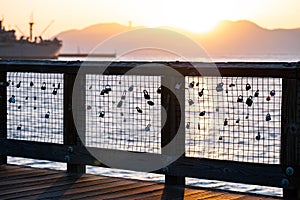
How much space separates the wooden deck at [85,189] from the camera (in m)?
5.52

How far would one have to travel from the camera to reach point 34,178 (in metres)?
6.25

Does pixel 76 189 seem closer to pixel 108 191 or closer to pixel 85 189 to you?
pixel 85 189

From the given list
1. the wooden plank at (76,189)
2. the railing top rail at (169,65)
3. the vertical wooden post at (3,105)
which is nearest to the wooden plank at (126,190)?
the wooden plank at (76,189)

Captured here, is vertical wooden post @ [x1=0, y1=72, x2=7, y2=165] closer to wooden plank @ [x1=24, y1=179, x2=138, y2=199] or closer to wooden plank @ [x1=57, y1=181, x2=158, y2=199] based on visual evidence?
wooden plank @ [x1=24, y1=179, x2=138, y2=199]

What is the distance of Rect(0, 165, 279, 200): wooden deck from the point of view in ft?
18.1

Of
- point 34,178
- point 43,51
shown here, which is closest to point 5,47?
point 43,51

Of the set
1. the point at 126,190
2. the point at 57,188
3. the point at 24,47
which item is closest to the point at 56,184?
the point at 57,188

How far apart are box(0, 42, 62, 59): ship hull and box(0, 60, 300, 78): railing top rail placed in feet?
Answer: 387

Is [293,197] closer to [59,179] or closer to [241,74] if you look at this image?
[241,74]

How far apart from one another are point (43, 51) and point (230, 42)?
214 feet

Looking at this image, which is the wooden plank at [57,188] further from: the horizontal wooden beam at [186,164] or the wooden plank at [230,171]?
the wooden plank at [230,171]

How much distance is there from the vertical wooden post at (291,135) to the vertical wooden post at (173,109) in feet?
3.10

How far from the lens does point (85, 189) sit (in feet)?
19.0

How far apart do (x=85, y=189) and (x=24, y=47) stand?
122 metres
